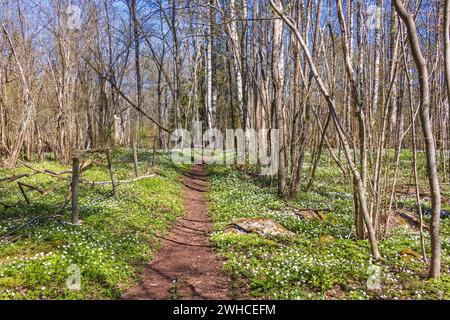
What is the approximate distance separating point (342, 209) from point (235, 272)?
22.0ft

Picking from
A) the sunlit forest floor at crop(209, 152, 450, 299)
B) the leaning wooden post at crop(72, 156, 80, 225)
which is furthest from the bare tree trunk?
the leaning wooden post at crop(72, 156, 80, 225)

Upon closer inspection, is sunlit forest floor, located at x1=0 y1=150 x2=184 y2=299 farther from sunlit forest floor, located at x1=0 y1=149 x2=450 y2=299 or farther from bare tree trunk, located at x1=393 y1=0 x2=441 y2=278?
bare tree trunk, located at x1=393 y1=0 x2=441 y2=278

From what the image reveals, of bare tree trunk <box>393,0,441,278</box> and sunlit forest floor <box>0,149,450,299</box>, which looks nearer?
bare tree trunk <box>393,0,441,278</box>

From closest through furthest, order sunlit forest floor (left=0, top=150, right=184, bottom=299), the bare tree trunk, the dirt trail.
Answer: the bare tree trunk < sunlit forest floor (left=0, top=150, right=184, bottom=299) < the dirt trail

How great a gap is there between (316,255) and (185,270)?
2.80 metres

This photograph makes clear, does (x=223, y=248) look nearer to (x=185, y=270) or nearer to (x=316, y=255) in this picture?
(x=185, y=270)

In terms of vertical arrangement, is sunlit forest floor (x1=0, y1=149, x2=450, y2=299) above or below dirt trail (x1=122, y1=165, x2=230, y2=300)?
above

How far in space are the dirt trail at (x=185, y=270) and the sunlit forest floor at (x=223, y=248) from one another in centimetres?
24

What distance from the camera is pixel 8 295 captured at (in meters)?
5.09

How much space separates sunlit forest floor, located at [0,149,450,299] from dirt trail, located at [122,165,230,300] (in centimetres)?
24

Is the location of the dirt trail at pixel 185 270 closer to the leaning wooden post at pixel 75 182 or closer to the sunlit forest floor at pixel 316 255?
the sunlit forest floor at pixel 316 255

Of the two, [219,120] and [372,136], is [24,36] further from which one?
[219,120]

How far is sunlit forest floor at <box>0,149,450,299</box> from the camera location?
Result: 577 centimetres

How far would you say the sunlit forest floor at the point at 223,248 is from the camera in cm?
577
